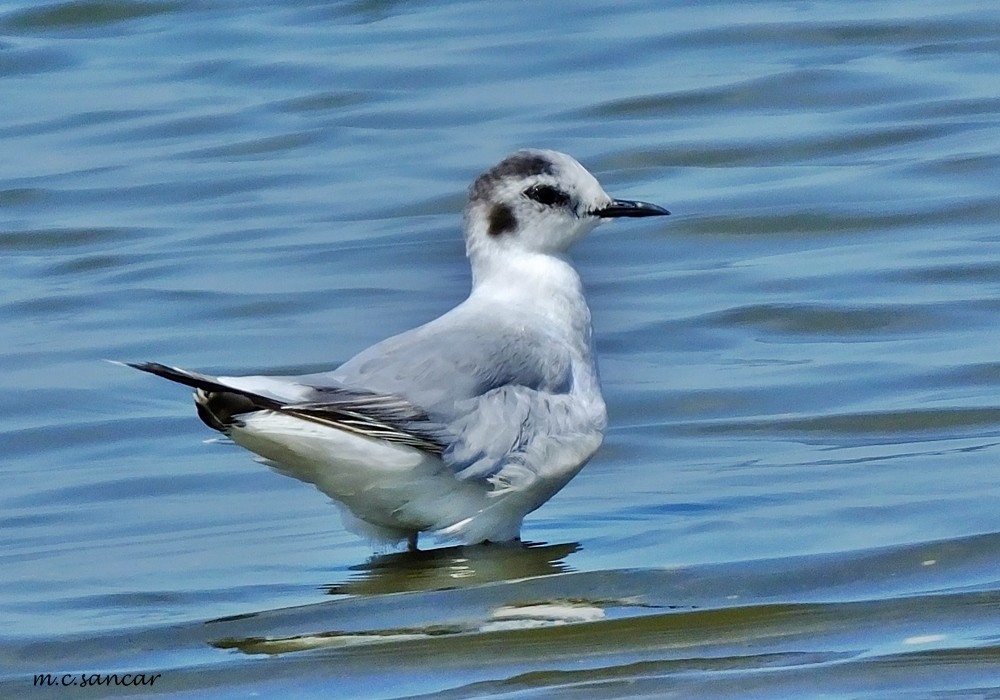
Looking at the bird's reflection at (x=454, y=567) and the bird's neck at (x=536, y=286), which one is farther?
the bird's neck at (x=536, y=286)

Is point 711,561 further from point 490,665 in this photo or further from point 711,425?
point 711,425

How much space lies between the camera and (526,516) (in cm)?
725

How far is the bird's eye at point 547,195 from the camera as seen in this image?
299 inches

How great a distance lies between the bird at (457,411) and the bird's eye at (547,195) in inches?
1.0

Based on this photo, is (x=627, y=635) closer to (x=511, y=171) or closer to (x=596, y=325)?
(x=511, y=171)

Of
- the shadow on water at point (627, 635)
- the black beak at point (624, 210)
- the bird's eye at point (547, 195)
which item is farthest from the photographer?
the black beak at point (624, 210)

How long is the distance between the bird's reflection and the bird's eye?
4.61ft

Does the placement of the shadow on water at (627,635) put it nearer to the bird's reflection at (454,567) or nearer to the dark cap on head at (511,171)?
the bird's reflection at (454,567)

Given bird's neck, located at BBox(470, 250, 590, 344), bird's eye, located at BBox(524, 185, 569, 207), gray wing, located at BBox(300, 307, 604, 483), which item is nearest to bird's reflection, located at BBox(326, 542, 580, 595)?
gray wing, located at BBox(300, 307, 604, 483)

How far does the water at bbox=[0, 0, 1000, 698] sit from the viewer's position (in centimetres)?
554

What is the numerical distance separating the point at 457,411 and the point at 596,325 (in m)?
3.37

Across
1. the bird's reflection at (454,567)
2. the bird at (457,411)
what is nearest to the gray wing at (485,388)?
the bird at (457,411)

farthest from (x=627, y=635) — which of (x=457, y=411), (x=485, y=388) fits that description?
(x=485, y=388)

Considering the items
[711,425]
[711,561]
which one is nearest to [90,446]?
[711,425]
